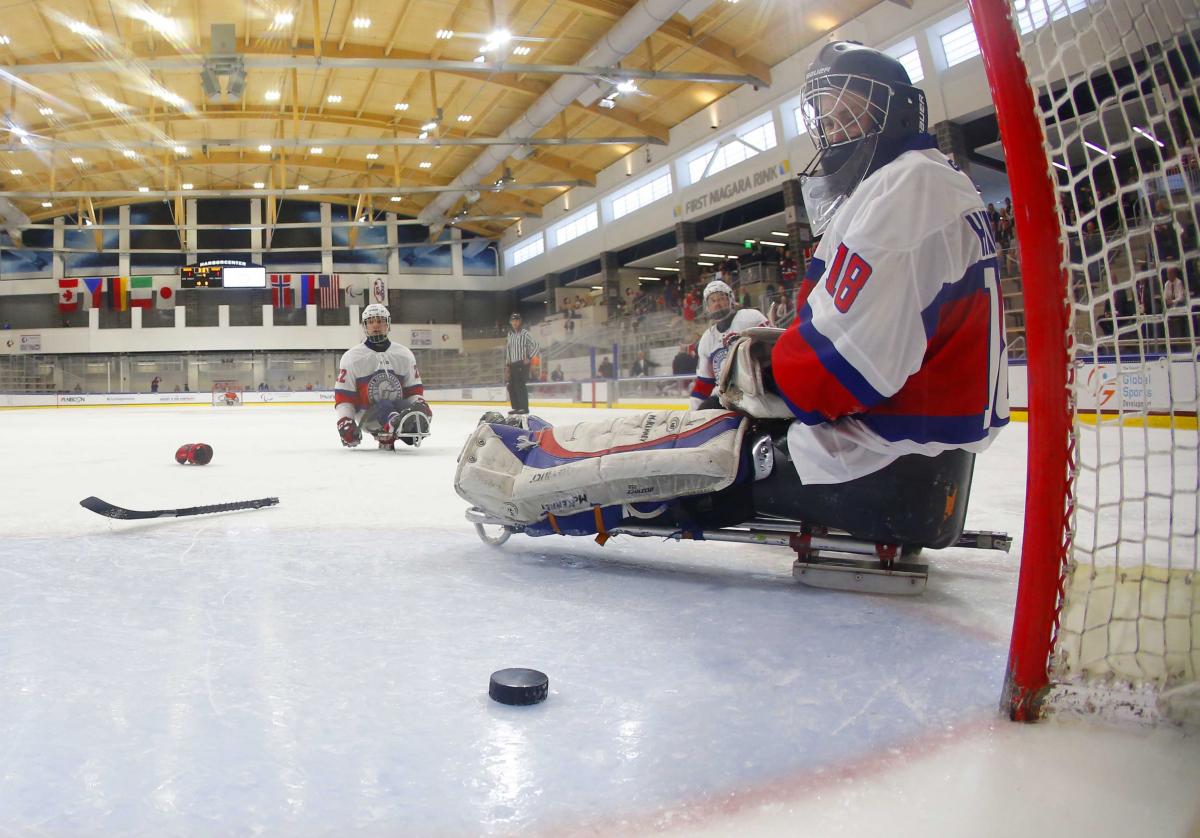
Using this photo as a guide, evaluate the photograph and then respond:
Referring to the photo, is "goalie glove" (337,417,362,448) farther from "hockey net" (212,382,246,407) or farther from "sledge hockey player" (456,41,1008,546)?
"hockey net" (212,382,246,407)

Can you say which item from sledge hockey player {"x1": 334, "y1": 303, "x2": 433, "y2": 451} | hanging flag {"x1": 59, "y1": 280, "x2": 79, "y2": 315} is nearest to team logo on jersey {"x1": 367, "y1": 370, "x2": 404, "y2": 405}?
sledge hockey player {"x1": 334, "y1": 303, "x2": 433, "y2": 451}

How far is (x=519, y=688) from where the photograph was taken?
1.15m

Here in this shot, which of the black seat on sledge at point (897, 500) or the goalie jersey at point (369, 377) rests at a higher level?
the goalie jersey at point (369, 377)

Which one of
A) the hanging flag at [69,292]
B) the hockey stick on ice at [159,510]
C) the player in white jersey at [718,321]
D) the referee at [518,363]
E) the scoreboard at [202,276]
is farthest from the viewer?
the hanging flag at [69,292]

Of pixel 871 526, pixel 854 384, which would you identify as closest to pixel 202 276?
pixel 871 526

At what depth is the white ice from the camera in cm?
88

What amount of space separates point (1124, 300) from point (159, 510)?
2.73 meters

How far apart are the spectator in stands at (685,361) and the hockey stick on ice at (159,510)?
9.26 metres

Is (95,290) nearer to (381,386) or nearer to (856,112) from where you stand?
(381,386)

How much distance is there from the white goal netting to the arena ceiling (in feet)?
39.8

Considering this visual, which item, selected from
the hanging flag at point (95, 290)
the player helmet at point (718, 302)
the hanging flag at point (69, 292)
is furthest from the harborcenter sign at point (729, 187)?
the hanging flag at point (69, 292)

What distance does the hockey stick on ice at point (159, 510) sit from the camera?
2.49m

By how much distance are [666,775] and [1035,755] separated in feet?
1.46

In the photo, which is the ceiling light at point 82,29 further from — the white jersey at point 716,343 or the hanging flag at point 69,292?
the hanging flag at point 69,292
